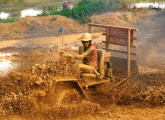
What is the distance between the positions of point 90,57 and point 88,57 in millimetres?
52

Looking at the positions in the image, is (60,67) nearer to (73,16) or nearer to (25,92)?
(25,92)

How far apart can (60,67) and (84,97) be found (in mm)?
988

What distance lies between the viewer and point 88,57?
353 inches

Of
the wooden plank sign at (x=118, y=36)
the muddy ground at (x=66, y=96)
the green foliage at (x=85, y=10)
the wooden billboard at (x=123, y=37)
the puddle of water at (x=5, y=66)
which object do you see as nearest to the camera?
the muddy ground at (x=66, y=96)

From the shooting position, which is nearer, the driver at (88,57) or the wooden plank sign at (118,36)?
the driver at (88,57)

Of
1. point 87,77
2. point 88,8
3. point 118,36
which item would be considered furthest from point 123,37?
point 88,8

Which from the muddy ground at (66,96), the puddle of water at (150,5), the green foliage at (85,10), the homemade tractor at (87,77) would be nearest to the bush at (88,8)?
the green foliage at (85,10)

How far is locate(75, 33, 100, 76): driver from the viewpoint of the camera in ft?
28.8

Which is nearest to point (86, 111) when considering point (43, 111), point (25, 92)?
point (43, 111)

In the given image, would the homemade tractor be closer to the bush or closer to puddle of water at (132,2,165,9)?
the bush

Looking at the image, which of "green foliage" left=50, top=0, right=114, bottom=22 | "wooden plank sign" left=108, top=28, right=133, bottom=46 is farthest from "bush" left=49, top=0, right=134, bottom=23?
"wooden plank sign" left=108, top=28, right=133, bottom=46

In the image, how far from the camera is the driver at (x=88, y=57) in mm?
8773

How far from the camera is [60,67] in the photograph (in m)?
9.05

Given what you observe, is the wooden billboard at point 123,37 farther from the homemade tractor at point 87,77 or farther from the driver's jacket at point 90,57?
the driver's jacket at point 90,57
